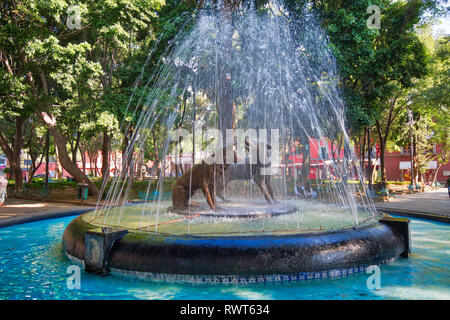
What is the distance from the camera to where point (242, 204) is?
10.6m

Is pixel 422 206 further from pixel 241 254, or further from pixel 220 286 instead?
pixel 220 286

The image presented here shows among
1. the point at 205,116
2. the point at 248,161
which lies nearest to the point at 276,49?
the point at 248,161

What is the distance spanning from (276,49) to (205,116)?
1576cm

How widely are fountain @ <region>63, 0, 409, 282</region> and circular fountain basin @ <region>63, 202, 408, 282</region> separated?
2cm

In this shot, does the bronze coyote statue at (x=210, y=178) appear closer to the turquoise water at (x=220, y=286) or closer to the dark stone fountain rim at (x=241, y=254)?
the dark stone fountain rim at (x=241, y=254)

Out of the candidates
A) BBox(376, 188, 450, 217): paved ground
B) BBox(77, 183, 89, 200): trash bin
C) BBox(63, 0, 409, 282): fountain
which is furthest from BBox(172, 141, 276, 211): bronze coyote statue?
BBox(77, 183, 89, 200): trash bin

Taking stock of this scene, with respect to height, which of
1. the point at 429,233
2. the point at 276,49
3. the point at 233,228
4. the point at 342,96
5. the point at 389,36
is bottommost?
the point at 429,233

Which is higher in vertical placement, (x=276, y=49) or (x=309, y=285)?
(x=276, y=49)

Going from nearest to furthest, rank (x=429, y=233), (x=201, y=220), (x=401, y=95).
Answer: (x=201, y=220) → (x=429, y=233) → (x=401, y=95)

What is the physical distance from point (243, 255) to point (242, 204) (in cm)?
534

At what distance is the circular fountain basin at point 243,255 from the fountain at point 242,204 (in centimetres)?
2

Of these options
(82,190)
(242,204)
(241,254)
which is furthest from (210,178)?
(82,190)

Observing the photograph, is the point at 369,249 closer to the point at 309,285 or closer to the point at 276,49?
the point at 309,285

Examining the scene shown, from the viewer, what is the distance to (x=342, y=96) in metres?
17.5
